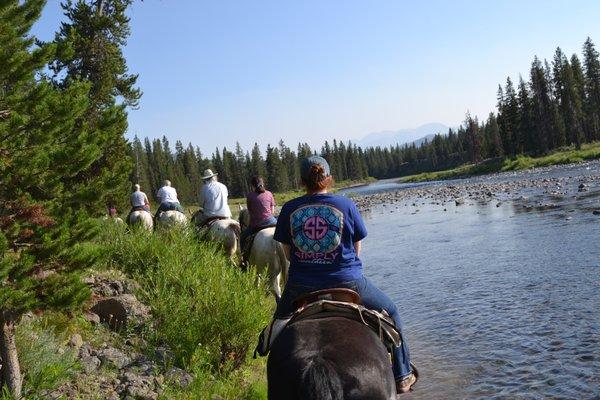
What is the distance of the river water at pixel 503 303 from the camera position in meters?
7.00

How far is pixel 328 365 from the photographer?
3254 millimetres

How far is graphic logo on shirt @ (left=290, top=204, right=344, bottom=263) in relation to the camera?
4621mm

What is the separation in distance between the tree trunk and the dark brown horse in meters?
3.13

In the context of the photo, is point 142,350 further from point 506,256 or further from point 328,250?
point 506,256

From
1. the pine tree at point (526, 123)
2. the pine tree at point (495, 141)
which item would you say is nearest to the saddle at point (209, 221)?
the pine tree at point (526, 123)

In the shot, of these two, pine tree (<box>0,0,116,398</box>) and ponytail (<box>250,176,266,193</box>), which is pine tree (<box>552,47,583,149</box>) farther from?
pine tree (<box>0,0,116,398</box>)

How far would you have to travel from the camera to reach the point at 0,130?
191 inches

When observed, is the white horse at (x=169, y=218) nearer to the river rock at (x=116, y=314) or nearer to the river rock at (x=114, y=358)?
the river rock at (x=116, y=314)

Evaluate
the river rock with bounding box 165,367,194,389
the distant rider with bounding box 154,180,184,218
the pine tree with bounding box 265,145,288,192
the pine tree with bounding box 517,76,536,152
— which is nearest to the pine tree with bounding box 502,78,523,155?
the pine tree with bounding box 517,76,536,152

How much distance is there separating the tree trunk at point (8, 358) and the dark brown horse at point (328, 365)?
123 inches

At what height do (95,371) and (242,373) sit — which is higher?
(95,371)

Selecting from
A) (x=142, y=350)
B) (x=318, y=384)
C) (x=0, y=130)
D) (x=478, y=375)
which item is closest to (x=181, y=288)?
(x=142, y=350)

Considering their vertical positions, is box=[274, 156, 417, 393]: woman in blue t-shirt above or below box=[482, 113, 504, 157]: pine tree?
below

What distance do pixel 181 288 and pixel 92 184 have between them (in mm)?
2926
